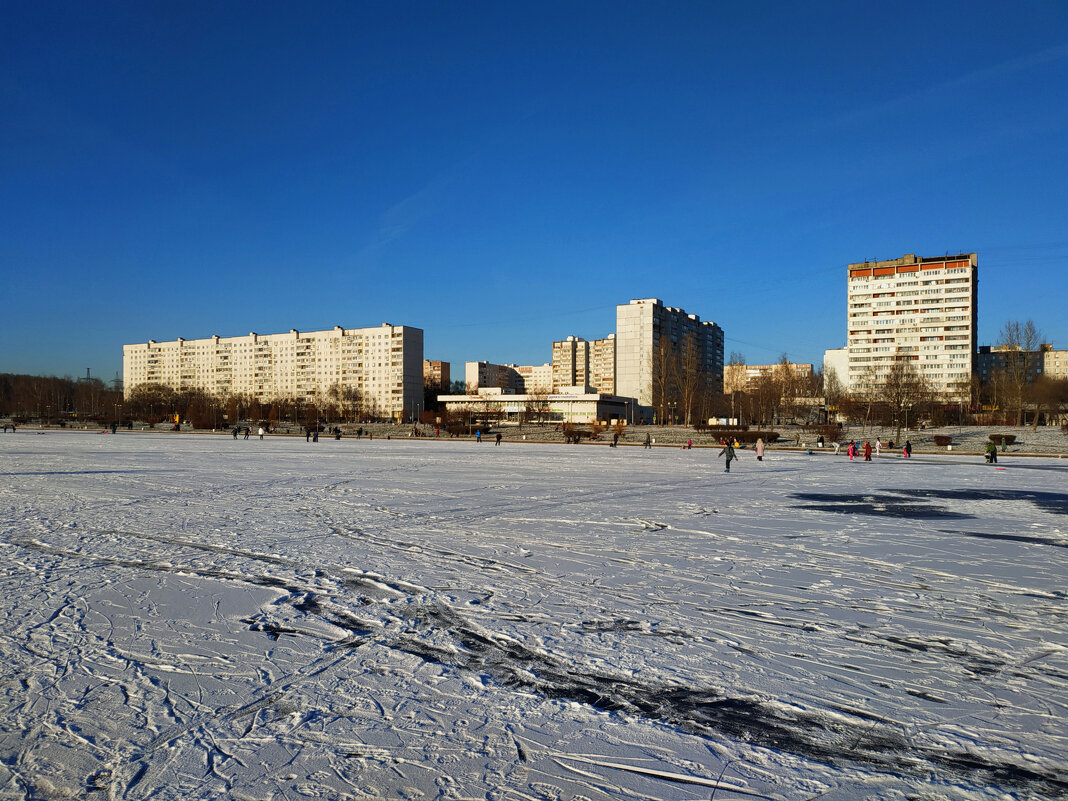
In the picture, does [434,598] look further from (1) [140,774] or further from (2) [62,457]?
(2) [62,457]

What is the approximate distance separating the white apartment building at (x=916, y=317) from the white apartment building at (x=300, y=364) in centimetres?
7469

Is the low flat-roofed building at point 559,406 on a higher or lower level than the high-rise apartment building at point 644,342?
lower

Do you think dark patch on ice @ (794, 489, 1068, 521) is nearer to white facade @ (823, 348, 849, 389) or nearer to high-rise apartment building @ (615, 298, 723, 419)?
high-rise apartment building @ (615, 298, 723, 419)

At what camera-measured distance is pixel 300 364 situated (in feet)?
422

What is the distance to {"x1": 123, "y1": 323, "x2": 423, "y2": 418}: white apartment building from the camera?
121625 millimetres

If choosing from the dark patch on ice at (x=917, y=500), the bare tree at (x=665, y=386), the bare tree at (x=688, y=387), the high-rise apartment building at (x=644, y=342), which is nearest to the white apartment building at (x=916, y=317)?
the high-rise apartment building at (x=644, y=342)

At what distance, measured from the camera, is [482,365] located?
158000 mm

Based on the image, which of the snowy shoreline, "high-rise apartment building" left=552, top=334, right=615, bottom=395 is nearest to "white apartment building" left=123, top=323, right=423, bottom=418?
"high-rise apartment building" left=552, top=334, right=615, bottom=395

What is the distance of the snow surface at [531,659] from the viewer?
131 inches

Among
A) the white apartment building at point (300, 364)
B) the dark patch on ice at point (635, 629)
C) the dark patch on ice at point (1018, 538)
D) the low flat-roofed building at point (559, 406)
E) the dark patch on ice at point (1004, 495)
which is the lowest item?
the dark patch on ice at point (1004, 495)

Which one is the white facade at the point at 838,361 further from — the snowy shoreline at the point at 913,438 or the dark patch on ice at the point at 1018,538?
the dark patch on ice at the point at 1018,538

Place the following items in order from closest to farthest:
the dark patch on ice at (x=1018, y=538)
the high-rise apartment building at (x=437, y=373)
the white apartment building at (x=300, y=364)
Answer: the dark patch on ice at (x=1018, y=538) → the white apartment building at (x=300, y=364) → the high-rise apartment building at (x=437, y=373)

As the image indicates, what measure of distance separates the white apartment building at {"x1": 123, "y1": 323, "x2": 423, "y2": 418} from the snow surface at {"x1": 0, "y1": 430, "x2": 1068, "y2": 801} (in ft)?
363

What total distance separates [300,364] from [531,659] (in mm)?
132206
